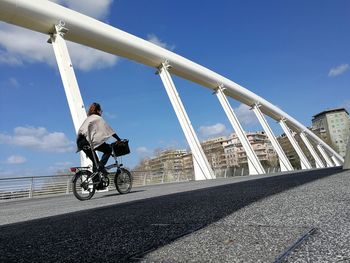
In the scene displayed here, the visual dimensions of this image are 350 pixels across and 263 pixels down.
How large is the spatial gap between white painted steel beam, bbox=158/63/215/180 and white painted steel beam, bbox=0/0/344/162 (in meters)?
1.31

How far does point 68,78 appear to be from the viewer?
39.9 ft

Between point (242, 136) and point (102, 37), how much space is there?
12210 millimetres

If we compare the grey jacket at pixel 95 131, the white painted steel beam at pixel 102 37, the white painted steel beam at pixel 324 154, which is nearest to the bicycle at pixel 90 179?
the grey jacket at pixel 95 131

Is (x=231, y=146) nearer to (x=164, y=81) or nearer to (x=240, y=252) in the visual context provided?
(x=164, y=81)

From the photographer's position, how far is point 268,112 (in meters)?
38.0

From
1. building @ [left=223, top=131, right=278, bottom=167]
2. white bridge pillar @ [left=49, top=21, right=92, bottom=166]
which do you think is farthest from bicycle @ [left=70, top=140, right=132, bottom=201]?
building @ [left=223, top=131, right=278, bottom=167]

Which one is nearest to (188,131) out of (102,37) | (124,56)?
(124,56)

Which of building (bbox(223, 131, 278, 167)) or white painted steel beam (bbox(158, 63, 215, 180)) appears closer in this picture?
white painted steel beam (bbox(158, 63, 215, 180))

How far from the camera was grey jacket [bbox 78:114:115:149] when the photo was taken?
6098mm

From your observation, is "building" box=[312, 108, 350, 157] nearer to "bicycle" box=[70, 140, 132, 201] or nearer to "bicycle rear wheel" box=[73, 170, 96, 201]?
"bicycle" box=[70, 140, 132, 201]

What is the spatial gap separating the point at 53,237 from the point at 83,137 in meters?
4.14

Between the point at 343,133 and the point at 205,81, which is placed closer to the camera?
the point at 205,81

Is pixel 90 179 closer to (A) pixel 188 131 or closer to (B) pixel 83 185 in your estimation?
(B) pixel 83 185

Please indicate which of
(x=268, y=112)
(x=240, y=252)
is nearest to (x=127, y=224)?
(x=240, y=252)
